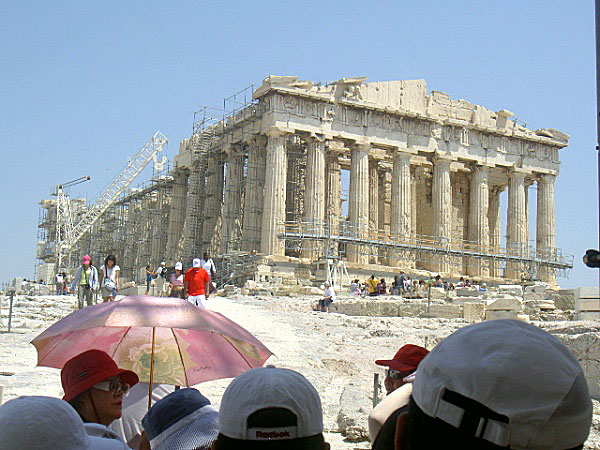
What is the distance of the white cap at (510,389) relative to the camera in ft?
5.37

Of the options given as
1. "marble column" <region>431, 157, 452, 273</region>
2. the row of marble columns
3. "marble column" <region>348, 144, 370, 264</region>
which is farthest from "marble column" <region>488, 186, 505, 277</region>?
"marble column" <region>348, 144, 370, 264</region>

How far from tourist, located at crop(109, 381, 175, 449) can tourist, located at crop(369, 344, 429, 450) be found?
127cm

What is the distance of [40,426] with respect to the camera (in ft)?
7.80

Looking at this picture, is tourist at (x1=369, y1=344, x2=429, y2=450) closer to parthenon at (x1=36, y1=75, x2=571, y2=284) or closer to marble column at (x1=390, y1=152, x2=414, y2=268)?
parthenon at (x1=36, y1=75, x2=571, y2=284)

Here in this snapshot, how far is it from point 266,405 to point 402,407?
1.03m

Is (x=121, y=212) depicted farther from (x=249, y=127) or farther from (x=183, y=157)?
(x=249, y=127)

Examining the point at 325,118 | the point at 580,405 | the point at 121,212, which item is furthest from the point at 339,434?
the point at 121,212

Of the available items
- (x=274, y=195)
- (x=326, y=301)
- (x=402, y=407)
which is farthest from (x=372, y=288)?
(x=402, y=407)

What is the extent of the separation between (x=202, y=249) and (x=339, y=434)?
3637cm

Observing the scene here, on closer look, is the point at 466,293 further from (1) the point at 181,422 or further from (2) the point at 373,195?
(1) the point at 181,422

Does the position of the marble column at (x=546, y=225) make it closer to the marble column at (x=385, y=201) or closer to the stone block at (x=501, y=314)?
the marble column at (x=385, y=201)

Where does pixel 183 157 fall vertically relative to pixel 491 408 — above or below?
above

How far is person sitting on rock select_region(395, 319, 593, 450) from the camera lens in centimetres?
164

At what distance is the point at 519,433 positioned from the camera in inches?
64.6
